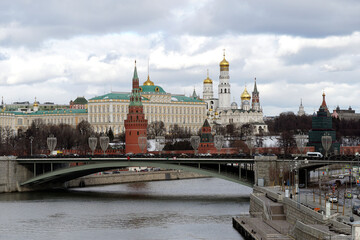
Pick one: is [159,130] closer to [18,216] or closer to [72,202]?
[72,202]

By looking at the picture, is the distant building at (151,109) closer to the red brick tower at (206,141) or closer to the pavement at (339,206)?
the red brick tower at (206,141)

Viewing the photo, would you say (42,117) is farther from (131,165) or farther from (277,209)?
(277,209)

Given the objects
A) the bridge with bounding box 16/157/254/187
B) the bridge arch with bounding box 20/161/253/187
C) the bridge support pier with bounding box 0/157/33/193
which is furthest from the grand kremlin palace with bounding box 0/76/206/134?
the bridge support pier with bounding box 0/157/33/193

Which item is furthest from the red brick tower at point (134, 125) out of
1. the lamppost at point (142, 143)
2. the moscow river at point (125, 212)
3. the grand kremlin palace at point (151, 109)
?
the grand kremlin palace at point (151, 109)

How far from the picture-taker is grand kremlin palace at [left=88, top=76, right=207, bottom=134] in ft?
548

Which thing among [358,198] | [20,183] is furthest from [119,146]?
[358,198]

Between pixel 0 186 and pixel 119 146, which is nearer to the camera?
pixel 0 186

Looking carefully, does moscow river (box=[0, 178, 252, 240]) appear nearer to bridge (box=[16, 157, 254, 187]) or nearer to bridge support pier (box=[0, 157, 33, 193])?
bridge (box=[16, 157, 254, 187])

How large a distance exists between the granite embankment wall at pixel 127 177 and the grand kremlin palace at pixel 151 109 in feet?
234

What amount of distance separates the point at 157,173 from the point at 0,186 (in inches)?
893

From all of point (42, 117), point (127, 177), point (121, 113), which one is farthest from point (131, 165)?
point (42, 117)

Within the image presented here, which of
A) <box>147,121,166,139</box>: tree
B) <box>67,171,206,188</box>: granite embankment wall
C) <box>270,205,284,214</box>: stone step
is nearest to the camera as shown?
<box>270,205,284,214</box>: stone step

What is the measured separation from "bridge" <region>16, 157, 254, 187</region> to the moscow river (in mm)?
1609

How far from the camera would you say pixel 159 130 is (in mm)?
153500
